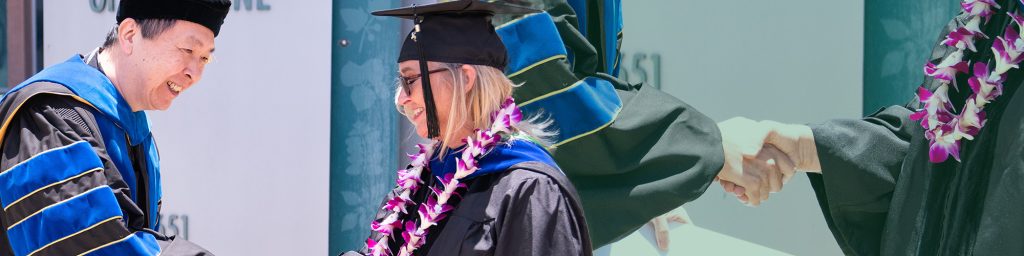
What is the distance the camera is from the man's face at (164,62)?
9.02 ft

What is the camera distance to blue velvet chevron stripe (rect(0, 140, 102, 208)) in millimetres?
2518

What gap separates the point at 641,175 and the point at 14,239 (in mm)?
1901

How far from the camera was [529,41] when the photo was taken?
3736 mm

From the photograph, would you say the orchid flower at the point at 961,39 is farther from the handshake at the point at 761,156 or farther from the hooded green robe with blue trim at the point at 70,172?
the hooded green robe with blue trim at the point at 70,172

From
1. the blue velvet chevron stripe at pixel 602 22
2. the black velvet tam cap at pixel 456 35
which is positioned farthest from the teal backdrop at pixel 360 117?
the black velvet tam cap at pixel 456 35

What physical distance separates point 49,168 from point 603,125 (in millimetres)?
1746

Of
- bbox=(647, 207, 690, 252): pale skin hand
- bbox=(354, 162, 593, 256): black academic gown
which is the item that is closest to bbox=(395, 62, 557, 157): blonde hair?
bbox=(354, 162, 593, 256): black academic gown

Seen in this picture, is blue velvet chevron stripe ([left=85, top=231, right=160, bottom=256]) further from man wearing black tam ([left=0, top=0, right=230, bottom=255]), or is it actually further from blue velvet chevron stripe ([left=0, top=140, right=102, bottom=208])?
blue velvet chevron stripe ([left=0, top=140, right=102, bottom=208])

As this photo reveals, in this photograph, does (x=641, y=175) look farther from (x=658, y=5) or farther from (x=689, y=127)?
(x=658, y=5)

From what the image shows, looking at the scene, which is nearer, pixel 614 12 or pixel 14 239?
pixel 14 239

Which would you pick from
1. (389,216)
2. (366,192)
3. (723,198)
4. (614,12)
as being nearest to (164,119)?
(366,192)

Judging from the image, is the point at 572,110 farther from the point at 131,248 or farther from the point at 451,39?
the point at 131,248

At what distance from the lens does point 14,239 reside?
2.57m

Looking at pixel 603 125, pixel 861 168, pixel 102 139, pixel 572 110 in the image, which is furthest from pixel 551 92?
pixel 102 139
